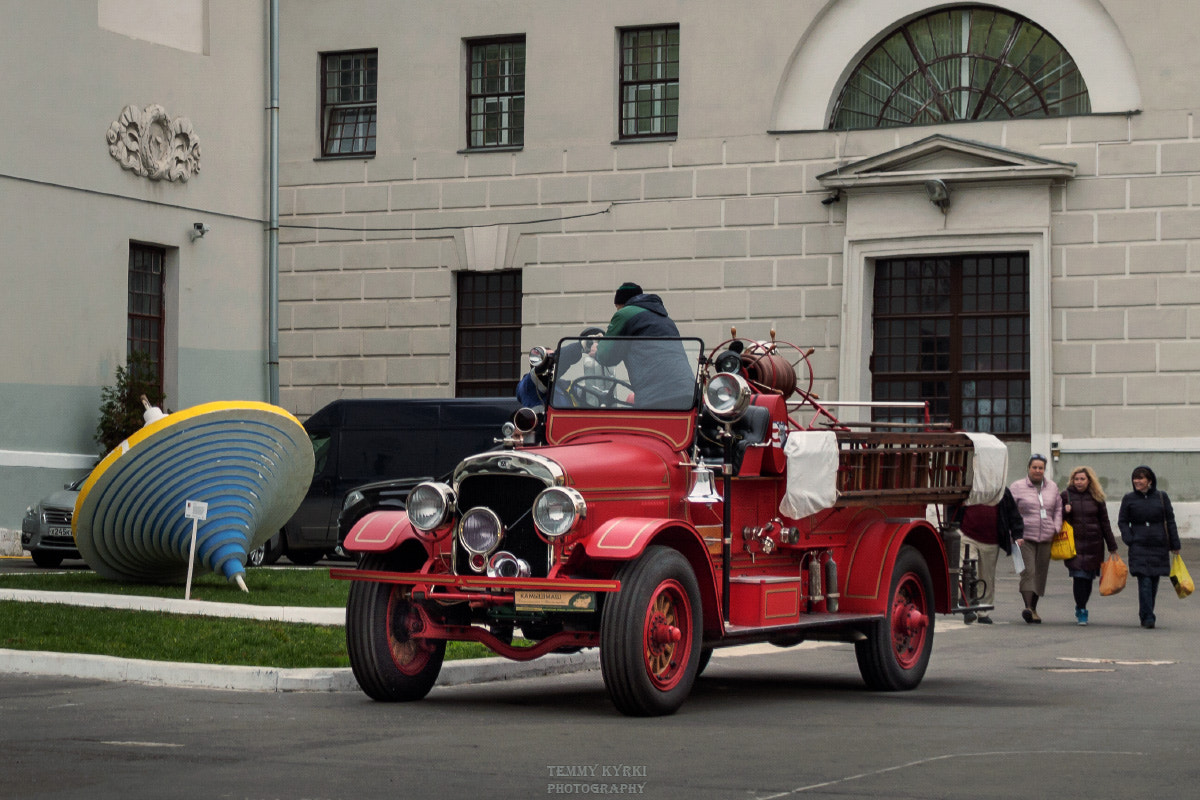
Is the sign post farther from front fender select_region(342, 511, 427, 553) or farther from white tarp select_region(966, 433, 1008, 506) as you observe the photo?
white tarp select_region(966, 433, 1008, 506)

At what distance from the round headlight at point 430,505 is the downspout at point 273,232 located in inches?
848

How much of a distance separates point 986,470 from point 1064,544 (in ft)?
19.8

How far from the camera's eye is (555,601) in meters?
10.4

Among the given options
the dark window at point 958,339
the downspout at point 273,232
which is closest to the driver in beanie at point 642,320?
the dark window at point 958,339

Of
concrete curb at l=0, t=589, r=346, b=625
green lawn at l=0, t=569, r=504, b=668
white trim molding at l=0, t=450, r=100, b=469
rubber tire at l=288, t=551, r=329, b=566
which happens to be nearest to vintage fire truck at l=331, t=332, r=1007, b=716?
green lawn at l=0, t=569, r=504, b=668

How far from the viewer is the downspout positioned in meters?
32.2

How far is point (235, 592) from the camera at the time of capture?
17.5 m

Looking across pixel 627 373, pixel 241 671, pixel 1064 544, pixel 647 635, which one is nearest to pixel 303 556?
pixel 1064 544

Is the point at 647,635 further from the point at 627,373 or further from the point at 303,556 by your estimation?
the point at 303,556

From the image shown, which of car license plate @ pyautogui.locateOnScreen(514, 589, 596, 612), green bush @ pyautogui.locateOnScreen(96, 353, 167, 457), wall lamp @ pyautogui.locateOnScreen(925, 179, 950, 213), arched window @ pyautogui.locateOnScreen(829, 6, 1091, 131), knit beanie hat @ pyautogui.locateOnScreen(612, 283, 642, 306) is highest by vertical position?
arched window @ pyautogui.locateOnScreen(829, 6, 1091, 131)

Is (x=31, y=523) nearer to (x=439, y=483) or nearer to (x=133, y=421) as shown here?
Answer: (x=133, y=421)

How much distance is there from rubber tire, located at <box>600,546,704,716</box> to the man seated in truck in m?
1.41

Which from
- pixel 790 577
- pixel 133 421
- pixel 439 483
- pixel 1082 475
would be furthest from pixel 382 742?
pixel 133 421

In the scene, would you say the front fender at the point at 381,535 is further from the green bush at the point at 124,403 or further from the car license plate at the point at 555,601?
the green bush at the point at 124,403
